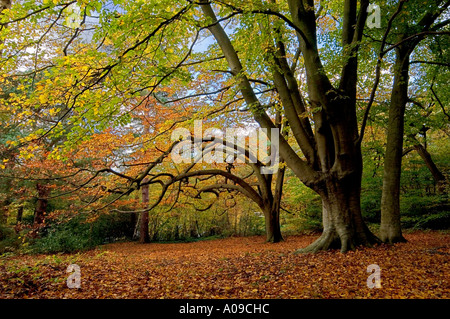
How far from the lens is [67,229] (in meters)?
12.8

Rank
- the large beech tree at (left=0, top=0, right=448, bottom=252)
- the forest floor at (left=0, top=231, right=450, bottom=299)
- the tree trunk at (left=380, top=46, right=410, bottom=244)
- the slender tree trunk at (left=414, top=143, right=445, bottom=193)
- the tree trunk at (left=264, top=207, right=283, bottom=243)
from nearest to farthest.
→ the forest floor at (left=0, top=231, right=450, bottom=299) < the large beech tree at (left=0, top=0, right=448, bottom=252) < the tree trunk at (left=380, top=46, right=410, bottom=244) < the tree trunk at (left=264, top=207, right=283, bottom=243) < the slender tree trunk at (left=414, top=143, right=445, bottom=193)

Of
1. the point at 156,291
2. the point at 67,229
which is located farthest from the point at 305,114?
the point at 67,229

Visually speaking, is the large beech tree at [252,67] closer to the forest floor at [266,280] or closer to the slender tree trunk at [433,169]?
the forest floor at [266,280]

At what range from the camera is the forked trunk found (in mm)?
6117

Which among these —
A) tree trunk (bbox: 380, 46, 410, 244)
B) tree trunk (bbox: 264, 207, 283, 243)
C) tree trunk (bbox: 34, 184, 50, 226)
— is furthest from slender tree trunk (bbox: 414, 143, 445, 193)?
tree trunk (bbox: 34, 184, 50, 226)

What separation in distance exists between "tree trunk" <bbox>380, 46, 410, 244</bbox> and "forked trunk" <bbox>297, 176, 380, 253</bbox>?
1.05 meters

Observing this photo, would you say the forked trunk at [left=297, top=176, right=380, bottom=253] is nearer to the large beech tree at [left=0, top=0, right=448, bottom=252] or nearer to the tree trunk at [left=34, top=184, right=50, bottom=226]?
the large beech tree at [left=0, top=0, right=448, bottom=252]

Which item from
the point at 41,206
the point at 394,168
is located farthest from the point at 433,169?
the point at 41,206

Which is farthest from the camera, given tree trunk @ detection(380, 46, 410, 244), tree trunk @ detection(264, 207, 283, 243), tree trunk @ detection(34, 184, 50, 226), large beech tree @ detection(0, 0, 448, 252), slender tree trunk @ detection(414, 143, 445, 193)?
tree trunk @ detection(34, 184, 50, 226)

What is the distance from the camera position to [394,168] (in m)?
7.11

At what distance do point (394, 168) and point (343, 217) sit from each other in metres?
2.33

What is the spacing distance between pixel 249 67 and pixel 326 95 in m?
2.22

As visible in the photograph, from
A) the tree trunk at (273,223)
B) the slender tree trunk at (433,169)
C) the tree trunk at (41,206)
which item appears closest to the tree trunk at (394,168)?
the tree trunk at (273,223)
